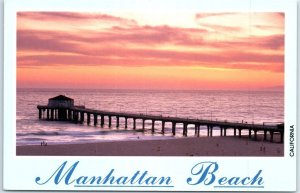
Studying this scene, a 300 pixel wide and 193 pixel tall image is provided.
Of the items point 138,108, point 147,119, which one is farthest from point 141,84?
point 147,119

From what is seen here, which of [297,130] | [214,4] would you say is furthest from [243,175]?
[214,4]

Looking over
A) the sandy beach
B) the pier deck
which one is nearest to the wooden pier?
the pier deck

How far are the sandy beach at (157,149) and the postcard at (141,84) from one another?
0.01m

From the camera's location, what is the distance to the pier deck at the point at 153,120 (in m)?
20.9

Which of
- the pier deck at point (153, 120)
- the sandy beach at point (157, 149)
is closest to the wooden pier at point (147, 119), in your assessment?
the pier deck at point (153, 120)

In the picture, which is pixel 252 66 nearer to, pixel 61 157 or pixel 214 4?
pixel 214 4

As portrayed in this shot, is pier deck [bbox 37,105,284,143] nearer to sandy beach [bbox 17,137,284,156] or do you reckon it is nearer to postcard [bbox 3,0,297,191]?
postcard [bbox 3,0,297,191]

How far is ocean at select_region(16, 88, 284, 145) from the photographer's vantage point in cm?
2086

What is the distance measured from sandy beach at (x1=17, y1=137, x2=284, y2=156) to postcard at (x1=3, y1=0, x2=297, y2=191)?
0.01 m

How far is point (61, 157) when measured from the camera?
2081 centimetres

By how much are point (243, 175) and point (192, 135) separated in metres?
0.90

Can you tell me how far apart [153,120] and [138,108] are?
0.89 ft

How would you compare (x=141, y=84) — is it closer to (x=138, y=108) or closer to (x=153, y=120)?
(x=138, y=108)

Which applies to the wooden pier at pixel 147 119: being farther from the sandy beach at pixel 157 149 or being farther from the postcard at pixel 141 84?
the sandy beach at pixel 157 149
